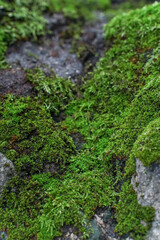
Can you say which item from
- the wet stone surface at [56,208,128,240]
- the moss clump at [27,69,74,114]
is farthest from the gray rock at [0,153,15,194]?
the moss clump at [27,69,74,114]

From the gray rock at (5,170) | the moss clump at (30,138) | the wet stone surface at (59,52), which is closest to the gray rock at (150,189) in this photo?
the moss clump at (30,138)

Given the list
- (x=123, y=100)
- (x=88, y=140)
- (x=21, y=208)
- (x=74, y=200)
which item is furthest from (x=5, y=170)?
(x=123, y=100)

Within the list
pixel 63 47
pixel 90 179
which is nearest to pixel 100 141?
pixel 90 179

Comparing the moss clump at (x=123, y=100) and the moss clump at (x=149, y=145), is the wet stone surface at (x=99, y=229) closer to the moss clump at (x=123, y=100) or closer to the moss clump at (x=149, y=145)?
the moss clump at (x=123, y=100)

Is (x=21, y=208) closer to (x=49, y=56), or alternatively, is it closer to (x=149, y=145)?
(x=149, y=145)

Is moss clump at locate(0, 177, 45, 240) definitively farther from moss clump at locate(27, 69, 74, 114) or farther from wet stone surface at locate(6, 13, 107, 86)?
wet stone surface at locate(6, 13, 107, 86)

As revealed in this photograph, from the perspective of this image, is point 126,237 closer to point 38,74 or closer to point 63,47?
point 38,74
